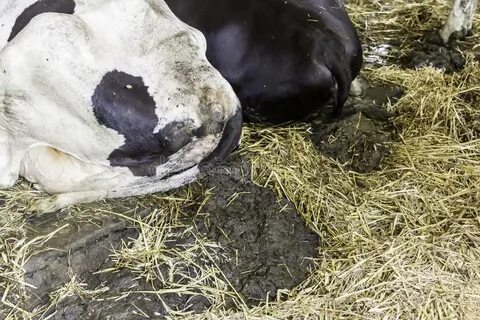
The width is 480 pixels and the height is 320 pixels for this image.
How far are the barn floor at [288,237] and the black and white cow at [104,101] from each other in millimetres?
145

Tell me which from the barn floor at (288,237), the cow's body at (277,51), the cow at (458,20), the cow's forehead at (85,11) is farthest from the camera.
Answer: the cow at (458,20)

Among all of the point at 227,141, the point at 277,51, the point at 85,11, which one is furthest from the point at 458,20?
the point at 85,11

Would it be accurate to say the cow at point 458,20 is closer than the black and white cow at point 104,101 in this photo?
No

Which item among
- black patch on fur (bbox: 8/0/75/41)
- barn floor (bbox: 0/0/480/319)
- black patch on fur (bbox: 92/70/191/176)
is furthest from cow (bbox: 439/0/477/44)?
black patch on fur (bbox: 8/0/75/41)

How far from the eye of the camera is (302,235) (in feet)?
10.5

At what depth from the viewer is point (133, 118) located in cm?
291

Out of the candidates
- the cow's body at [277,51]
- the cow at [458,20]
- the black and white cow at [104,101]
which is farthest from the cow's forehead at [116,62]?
the cow at [458,20]

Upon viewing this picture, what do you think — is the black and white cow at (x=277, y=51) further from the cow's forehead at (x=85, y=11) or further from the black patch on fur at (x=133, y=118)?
the black patch on fur at (x=133, y=118)

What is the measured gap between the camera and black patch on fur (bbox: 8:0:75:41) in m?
3.10

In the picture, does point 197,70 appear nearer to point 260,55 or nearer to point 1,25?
point 260,55

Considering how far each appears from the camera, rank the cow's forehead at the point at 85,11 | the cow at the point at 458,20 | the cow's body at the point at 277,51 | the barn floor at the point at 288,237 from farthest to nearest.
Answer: the cow at the point at 458,20
the cow's body at the point at 277,51
the cow's forehead at the point at 85,11
the barn floor at the point at 288,237

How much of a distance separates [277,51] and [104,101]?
1.00m

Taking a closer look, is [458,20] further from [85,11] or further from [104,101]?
[104,101]

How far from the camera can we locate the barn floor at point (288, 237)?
2811mm
